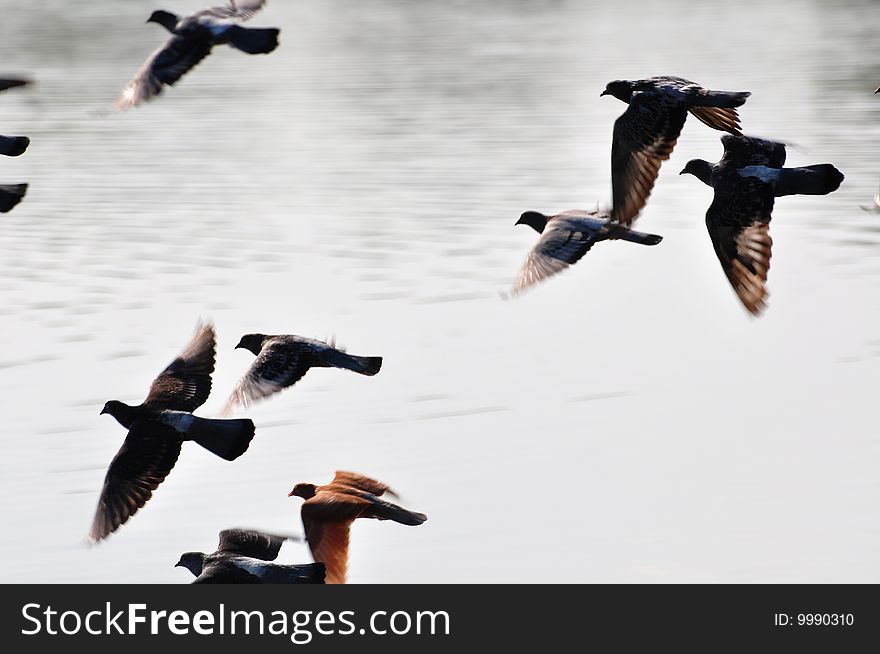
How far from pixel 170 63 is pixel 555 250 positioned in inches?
127

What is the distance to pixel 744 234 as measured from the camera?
1132cm

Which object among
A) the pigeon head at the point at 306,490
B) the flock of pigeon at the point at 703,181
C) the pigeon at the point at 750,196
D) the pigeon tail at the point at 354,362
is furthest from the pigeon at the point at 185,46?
the pigeon at the point at 750,196

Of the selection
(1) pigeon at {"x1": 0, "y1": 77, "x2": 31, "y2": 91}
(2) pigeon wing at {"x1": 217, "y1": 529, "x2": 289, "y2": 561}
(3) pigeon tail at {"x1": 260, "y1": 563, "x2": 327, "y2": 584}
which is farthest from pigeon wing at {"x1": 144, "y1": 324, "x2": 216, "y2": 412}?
(1) pigeon at {"x1": 0, "y1": 77, "x2": 31, "y2": 91}

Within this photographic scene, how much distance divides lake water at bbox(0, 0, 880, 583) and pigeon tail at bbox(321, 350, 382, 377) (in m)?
1.49

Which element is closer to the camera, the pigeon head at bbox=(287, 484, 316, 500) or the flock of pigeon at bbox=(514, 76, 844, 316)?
the flock of pigeon at bbox=(514, 76, 844, 316)

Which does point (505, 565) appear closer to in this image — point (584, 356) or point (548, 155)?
point (584, 356)

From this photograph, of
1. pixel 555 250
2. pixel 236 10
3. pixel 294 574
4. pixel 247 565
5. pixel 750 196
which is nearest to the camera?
pixel 294 574

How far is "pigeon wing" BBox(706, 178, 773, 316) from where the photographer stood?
1107 centimetres

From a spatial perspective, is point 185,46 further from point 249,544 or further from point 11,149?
point 249,544

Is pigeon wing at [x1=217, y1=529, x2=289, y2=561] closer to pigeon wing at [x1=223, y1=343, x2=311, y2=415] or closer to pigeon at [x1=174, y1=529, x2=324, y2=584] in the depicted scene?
pigeon at [x1=174, y1=529, x2=324, y2=584]

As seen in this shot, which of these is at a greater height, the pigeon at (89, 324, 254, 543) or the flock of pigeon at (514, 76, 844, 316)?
the flock of pigeon at (514, 76, 844, 316)

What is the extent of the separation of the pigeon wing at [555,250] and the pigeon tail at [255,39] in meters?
2.32

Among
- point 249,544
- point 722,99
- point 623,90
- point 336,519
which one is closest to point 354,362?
point 336,519

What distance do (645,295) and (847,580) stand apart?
8.26 metres
